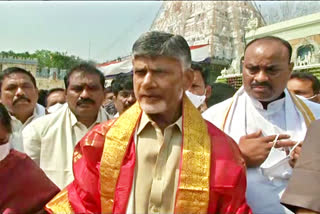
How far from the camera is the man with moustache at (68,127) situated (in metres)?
3.44

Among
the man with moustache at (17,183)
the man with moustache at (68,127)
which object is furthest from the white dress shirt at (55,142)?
the man with moustache at (17,183)

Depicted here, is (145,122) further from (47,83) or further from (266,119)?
(47,83)

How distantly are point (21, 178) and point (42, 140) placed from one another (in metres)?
1.02

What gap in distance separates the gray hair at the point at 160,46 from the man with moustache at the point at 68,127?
1449 millimetres

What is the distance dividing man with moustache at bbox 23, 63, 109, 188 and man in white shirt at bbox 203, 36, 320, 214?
104 centimetres

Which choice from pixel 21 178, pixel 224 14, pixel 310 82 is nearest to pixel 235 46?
pixel 224 14

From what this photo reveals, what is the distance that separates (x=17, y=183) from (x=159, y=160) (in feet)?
3.00

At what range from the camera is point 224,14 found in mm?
44031

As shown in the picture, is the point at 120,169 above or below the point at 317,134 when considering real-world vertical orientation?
below

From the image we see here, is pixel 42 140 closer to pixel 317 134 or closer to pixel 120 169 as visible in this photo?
pixel 120 169

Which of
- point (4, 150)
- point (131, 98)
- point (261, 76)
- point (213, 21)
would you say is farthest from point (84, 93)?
point (213, 21)

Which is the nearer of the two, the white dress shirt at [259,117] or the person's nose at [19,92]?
the white dress shirt at [259,117]

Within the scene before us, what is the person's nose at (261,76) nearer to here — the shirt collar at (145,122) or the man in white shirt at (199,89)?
the shirt collar at (145,122)

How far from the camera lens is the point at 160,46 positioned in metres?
2.09
